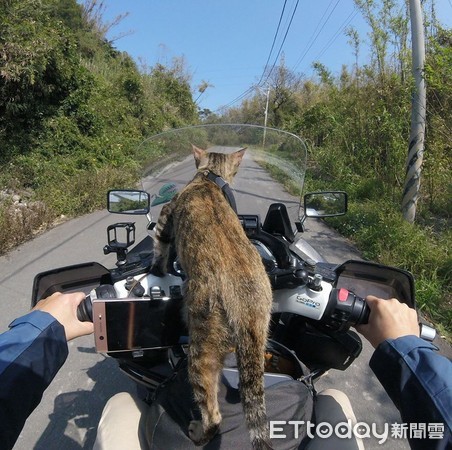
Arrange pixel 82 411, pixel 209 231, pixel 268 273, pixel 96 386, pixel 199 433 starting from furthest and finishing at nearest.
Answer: pixel 96 386
pixel 82 411
pixel 268 273
pixel 209 231
pixel 199 433

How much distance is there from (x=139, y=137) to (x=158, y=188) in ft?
49.4

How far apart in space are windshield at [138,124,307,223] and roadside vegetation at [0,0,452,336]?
1.45 metres

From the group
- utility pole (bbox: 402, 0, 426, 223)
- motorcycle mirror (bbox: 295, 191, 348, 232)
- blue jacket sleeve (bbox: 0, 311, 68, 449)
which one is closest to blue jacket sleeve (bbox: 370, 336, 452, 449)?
blue jacket sleeve (bbox: 0, 311, 68, 449)

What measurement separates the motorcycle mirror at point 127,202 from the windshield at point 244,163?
0.10 meters

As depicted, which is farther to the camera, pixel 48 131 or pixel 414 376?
pixel 48 131

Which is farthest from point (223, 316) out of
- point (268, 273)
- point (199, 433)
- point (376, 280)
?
point (376, 280)

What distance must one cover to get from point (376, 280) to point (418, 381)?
3.21 feet

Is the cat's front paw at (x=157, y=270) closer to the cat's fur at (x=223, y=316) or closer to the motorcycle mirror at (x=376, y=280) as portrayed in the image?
the cat's fur at (x=223, y=316)

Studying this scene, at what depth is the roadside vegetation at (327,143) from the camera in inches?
244

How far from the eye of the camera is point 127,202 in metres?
3.10

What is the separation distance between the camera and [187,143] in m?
3.10

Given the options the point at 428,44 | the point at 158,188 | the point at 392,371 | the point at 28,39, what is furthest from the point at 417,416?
the point at 28,39

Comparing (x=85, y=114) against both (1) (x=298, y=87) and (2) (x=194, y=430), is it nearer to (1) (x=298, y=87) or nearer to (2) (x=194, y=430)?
(2) (x=194, y=430)

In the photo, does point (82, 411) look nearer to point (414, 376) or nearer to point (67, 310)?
point (67, 310)
